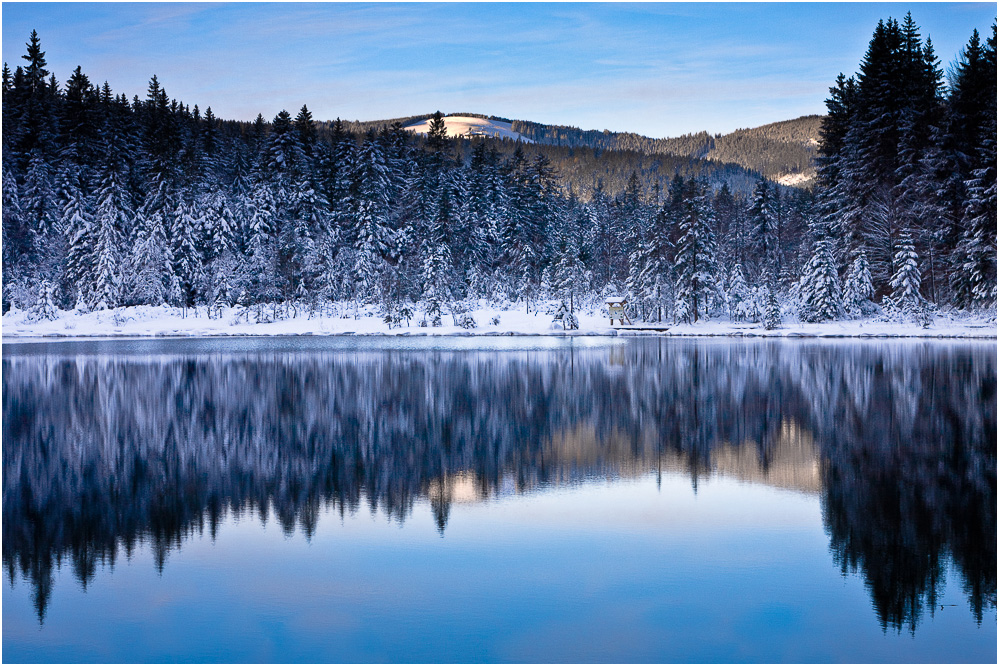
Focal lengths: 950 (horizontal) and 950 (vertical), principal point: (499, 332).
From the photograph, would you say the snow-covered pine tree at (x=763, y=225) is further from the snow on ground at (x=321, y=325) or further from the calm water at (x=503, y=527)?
the calm water at (x=503, y=527)

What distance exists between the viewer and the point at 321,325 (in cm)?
6569

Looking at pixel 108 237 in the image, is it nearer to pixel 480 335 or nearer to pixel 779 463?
pixel 480 335

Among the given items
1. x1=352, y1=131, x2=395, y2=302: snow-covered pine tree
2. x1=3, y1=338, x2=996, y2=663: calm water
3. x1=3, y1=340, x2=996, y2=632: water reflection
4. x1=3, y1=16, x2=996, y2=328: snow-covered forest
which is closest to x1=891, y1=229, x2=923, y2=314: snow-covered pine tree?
x1=3, y1=16, x2=996, y2=328: snow-covered forest

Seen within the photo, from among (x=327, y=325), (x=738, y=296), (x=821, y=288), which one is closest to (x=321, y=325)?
(x=327, y=325)

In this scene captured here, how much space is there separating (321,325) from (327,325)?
1.35 ft

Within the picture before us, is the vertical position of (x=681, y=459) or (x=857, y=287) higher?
(x=857, y=287)

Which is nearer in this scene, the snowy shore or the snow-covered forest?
the snow-covered forest

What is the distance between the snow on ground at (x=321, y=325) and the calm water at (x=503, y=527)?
36191 mm

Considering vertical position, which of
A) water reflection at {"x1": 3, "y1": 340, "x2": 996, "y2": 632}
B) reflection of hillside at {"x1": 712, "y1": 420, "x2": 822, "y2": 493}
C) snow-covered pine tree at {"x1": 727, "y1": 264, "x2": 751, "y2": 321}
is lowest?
reflection of hillside at {"x1": 712, "y1": 420, "x2": 822, "y2": 493}

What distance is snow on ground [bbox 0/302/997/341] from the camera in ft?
197

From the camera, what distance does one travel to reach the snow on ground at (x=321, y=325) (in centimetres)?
6016

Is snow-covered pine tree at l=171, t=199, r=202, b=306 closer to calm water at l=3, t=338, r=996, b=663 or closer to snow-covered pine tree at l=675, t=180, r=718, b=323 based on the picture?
snow-covered pine tree at l=675, t=180, r=718, b=323

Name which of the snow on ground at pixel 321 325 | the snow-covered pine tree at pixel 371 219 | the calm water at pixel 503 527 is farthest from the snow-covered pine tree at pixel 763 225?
the calm water at pixel 503 527

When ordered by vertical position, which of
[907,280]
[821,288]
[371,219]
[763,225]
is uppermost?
[371,219]
